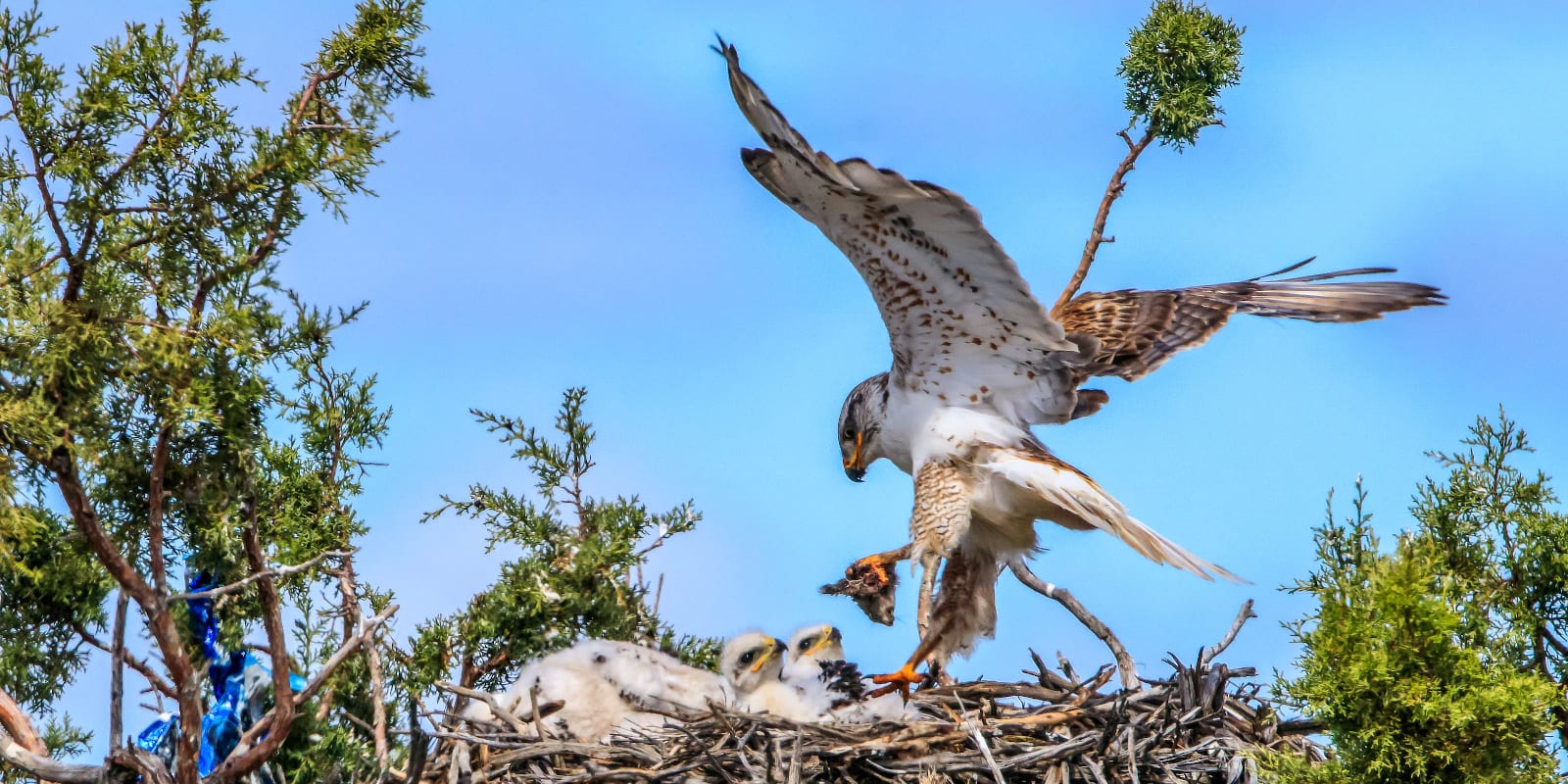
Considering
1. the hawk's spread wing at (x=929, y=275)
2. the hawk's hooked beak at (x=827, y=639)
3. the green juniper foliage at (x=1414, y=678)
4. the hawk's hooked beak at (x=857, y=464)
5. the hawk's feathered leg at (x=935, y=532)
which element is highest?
the hawk's spread wing at (x=929, y=275)

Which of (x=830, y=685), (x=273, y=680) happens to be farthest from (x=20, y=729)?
(x=830, y=685)

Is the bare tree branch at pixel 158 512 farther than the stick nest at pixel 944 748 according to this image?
No

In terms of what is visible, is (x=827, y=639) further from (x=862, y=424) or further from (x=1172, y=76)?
(x=1172, y=76)

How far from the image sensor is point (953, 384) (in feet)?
20.4

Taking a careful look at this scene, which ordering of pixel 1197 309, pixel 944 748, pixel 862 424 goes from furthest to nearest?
1. pixel 1197 309
2. pixel 862 424
3. pixel 944 748

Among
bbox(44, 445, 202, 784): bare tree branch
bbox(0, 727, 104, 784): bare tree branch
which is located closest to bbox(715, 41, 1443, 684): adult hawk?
bbox(44, 445, 202, 784): bare tree branch

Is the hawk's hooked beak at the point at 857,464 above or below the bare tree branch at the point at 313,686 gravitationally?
above

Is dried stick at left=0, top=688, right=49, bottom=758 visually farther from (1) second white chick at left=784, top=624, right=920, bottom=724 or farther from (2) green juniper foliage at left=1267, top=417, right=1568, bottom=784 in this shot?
(2) green juniper foliage at left=1267, top=417, right=1568, bottom=784

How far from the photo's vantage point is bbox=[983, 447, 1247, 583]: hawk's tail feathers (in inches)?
220

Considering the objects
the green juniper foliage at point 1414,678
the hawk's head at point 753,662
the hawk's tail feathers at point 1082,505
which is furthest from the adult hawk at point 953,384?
the green juniper foliage at point 1414,678

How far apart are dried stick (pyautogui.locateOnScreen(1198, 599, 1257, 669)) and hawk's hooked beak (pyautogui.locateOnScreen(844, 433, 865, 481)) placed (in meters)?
1.74

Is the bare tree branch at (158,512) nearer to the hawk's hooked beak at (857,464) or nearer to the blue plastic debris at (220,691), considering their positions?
the blue plastic debris at (220,691)

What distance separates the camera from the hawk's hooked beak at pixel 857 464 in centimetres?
646

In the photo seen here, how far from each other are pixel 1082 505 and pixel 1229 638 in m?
0.75
